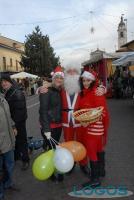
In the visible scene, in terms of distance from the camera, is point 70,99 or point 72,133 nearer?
point 70,99

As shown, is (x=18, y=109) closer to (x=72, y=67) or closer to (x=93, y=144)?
(x=72, y=67)

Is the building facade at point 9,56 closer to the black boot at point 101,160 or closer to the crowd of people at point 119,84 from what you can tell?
the crowd of people at point 119,84

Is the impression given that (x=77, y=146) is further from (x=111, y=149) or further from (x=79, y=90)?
(x=111, y=149)

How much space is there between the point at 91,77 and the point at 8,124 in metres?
1.33

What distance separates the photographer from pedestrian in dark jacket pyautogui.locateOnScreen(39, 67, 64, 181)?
5.58 m

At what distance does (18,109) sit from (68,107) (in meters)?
1.19

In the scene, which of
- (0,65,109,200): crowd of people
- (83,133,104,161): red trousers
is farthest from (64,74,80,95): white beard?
(83,133,104,161): red trousers

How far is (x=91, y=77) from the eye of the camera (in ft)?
18.1

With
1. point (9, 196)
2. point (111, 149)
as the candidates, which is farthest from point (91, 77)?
point (111, 149)

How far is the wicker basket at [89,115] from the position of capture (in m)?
5.25

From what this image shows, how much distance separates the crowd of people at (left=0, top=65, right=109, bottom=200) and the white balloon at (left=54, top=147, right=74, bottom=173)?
0.53 metres

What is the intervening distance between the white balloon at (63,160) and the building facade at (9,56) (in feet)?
159

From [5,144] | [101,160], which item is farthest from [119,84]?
[5,144]

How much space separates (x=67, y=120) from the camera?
5.73 metres
